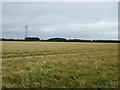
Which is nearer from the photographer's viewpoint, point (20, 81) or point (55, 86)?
point (55, 86)

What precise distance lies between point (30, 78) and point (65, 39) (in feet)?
513

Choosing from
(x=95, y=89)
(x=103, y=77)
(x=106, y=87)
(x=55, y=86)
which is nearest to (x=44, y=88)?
(x=55, y=86)

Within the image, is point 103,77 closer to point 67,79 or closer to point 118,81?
point 118,81

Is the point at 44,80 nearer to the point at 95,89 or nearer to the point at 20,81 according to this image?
the point at 20,81

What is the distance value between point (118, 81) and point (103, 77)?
0.86m

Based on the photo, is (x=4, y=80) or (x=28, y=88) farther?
(x=4, y=80)

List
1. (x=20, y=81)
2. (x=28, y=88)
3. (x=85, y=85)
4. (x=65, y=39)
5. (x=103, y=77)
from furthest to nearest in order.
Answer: (x=65, y=39), (x=103, y=77), (x=20, y=81), (x=85, y=85), (x=28, y=88)

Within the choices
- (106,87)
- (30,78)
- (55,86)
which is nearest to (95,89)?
(106,87)

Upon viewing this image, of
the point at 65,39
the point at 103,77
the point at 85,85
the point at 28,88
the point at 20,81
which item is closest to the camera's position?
the point at 28,88

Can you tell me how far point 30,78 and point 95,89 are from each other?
3.40 m

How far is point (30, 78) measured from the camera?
1017 cm

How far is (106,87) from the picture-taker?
8773 millimetres

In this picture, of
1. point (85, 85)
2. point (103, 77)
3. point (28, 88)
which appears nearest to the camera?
point (28, 88)

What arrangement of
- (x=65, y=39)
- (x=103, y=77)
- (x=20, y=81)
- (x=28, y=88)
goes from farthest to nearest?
(x=65, y=39), (x=103, y=77), (x=20, y=81), (x=28, y=88)
